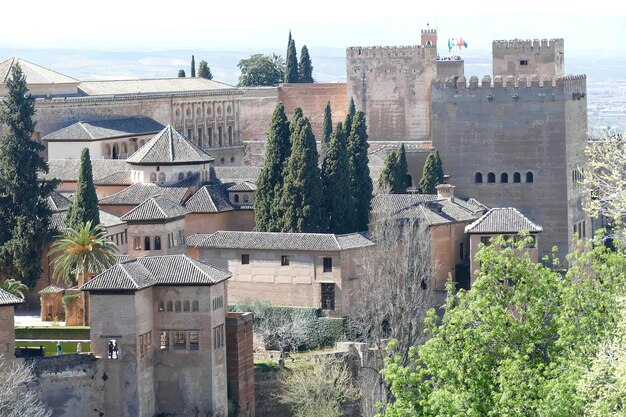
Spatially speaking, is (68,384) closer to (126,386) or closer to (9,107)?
(126,386)

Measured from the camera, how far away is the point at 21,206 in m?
58.8

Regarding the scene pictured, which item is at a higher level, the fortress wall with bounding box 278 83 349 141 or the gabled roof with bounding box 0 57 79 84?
the gabled roof with bounding box 0 57 79 84

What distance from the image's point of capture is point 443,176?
2793 inches

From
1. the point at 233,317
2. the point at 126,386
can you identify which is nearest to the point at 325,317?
the point at 233,317

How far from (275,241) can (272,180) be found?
119 inches

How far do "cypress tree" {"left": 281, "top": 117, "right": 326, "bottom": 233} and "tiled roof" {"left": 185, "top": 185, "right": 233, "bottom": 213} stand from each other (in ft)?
8.29

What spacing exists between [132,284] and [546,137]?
26289mm

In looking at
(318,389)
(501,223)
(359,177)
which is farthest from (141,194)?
(318,389)

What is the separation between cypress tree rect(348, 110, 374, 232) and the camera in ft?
208

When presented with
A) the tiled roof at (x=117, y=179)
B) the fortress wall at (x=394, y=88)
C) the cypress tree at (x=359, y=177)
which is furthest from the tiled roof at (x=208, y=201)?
the fortress wall at (x=394, y=88)

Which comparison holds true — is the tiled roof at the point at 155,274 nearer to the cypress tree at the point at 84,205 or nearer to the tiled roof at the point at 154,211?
the cypress tree at the point at 84,205

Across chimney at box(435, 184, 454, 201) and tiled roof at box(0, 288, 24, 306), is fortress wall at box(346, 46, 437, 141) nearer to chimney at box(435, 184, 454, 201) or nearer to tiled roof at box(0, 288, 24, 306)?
chimney at box(435, 184, 454, 201)

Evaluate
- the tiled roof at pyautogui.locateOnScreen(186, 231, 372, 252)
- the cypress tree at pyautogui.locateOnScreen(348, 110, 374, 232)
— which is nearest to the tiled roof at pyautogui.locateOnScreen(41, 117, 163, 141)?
the cypress tree at pyautogui.locateOnScreen(348, 110, 374, 232)

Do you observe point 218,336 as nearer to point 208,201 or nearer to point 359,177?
point 208,201
